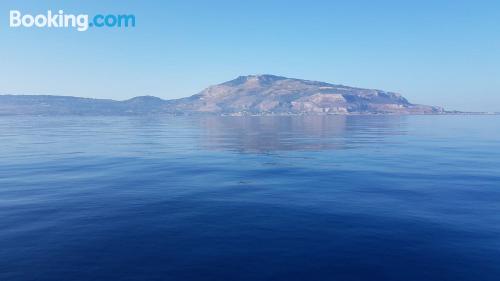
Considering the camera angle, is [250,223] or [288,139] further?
[288,139]

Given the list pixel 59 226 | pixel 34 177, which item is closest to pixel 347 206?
pixel 59 226

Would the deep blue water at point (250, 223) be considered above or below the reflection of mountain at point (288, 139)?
below

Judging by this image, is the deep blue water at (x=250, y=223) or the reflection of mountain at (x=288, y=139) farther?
the reflection of mountain at (x=288, y=139)

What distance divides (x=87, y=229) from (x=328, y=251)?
12.7 m

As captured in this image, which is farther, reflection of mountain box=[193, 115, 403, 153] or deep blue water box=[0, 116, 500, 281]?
reflection of mountain box=[193, 115, 403, 153]

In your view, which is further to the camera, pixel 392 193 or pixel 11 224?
pixel 392 193

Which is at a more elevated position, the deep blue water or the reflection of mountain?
the reflection of mountain

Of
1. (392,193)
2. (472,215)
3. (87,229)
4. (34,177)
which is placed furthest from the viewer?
(34,177)

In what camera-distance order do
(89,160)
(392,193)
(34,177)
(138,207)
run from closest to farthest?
(138,207)
(392,193)
(34,177)
(89,160)

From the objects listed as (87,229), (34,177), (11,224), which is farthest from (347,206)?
(34,177)

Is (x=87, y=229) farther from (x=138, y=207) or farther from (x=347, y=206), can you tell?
(x=347, y=206)

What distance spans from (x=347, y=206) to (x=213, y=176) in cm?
1476

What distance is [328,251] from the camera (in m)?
15.8

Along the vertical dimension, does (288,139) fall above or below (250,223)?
above
